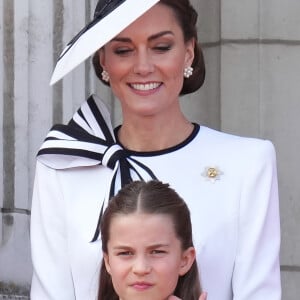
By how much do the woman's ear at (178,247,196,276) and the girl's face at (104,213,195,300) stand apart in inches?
1.0

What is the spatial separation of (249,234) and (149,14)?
595 millimetres

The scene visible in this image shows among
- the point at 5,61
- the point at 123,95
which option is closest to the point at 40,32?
the point at 5,61

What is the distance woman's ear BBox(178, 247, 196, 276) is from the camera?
3559 millimetres

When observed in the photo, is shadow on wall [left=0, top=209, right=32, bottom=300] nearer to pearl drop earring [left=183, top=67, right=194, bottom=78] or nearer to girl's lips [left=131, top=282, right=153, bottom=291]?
pearl drop earring [left=183, top=67, right=194, bottom=78]

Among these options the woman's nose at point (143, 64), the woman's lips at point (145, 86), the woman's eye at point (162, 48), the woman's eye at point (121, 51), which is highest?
the woman's eye at point (162, 48)

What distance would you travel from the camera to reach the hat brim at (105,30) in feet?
12.1

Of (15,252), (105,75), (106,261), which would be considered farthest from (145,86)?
(15,252)

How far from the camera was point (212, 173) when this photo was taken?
3918mm

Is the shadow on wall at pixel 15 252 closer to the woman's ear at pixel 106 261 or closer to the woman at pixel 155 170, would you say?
the woman at pixel 155 170

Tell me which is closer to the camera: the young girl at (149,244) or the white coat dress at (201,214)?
the young girl at (149,244)

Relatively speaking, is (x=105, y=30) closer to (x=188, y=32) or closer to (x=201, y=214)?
(x=188, y=32)

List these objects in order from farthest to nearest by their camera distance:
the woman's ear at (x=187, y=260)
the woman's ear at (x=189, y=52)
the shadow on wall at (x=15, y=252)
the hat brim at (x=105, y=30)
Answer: the shadow on wall at (x=15, y=252) < the woman's ear at (x=189, y=52) < the hat brim at (x=105, y=30) < the woman's ear at (x=187, y=260)

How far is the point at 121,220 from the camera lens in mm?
3531

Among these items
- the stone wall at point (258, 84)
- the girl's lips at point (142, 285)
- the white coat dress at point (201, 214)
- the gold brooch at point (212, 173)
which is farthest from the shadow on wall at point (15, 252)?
the girl's lips at point (142, 285)
